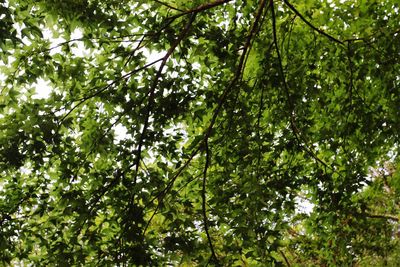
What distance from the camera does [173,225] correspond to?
3320 mm

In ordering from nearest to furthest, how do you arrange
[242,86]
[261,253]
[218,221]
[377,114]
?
1. [261,253]
2. [218,221]
3. [242,86]
4. [377,114]

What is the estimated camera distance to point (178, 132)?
4.18 meters

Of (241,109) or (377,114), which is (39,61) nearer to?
(241,109)

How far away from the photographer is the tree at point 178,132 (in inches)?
133

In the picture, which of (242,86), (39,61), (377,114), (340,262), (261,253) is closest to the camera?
(261,253)

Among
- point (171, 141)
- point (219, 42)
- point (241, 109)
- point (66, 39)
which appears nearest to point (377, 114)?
point (241, 109)

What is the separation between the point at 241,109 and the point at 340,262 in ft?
9.00

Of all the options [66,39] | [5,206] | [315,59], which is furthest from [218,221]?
[315,59]

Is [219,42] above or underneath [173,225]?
above

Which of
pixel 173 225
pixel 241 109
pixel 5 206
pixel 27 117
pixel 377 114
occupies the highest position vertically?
pixel 377 114

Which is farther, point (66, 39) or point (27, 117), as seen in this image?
point (66, 39)

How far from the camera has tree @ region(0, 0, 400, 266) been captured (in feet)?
11.1

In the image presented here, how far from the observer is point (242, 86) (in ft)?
13.5

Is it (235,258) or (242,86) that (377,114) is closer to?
(242,86)
